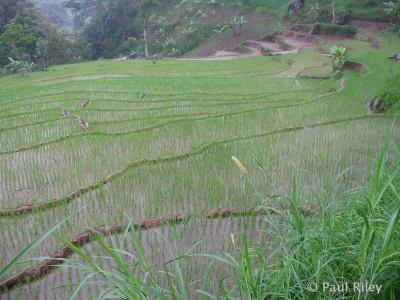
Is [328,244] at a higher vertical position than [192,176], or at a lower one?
higher

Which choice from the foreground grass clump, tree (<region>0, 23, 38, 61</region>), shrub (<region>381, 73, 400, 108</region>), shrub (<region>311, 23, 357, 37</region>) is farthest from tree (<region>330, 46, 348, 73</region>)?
tree (<region>0, 23, 38, 61</region>)

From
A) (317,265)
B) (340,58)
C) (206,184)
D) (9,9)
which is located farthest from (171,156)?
(9,9)

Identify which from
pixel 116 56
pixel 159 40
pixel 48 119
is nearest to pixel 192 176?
pixel 48 119

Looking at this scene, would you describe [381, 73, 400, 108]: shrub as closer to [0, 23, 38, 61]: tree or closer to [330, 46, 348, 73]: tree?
[330, 46, 348, 73]: tree

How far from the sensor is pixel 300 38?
2511 cm

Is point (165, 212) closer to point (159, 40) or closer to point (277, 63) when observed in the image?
point (277, 63)

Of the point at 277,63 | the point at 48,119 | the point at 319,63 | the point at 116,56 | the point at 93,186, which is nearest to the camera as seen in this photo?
the point at 93,186

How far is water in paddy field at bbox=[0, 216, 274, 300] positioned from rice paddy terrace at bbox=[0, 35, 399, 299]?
0.01 metres

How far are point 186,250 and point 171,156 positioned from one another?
236cm

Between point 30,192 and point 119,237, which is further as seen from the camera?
point 30,192

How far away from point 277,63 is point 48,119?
1207 cm

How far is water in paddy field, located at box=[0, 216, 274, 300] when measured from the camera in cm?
281

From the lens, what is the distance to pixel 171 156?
18.0ft

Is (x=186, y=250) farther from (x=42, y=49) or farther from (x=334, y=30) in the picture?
(x=42, y=49)
